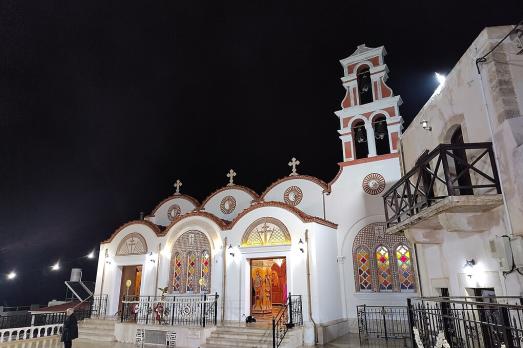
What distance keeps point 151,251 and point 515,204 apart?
13.8m

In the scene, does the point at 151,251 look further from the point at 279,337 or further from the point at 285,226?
the point at 279,337

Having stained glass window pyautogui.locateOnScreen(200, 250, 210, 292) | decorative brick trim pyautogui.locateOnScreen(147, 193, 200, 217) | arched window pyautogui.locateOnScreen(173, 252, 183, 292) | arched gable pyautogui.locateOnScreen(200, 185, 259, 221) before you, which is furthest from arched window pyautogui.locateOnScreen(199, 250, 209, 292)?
decorative brick trim pyautogui.locateOnScreen(147, 193, 200, 217)

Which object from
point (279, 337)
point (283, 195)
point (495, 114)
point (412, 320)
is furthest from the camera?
point (283, 195)

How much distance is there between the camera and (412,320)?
6699 millimetres

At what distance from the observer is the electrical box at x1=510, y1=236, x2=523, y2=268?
532 centimetres

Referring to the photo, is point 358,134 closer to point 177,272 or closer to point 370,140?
point 370,140

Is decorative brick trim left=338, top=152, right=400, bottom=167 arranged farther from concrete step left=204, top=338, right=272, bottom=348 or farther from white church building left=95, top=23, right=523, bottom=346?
concrete step left=204, top=338, right=272, bottom=348

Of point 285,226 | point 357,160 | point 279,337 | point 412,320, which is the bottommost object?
point 279,337

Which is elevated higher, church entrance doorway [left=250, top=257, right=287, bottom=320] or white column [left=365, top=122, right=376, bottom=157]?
white column [left=365, top=122, right=376, bottom=157]

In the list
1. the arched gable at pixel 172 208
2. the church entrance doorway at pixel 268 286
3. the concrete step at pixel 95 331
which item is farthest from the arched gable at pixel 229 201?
the concrete step at pixel 95 331

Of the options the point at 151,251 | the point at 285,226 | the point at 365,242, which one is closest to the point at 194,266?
the point at 151,251

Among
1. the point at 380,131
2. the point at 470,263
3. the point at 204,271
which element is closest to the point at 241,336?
the point at 204,271

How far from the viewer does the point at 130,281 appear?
650 inches

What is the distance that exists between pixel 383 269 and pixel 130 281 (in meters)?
11.7
